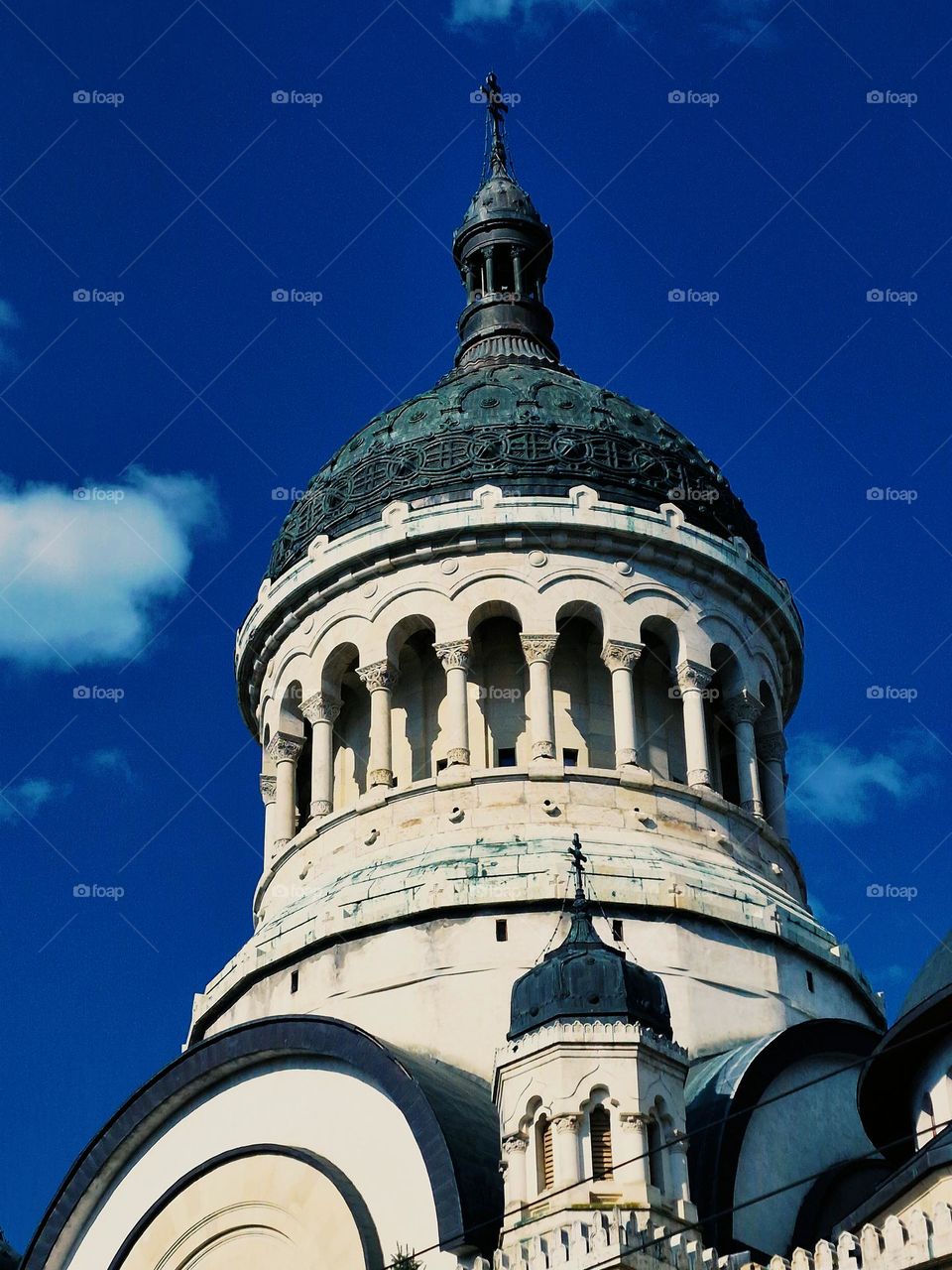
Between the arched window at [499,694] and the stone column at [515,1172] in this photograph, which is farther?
the arched window at [499,694]

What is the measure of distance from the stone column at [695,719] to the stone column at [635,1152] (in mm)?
9368

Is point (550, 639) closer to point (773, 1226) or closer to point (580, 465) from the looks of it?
point (580, 465)

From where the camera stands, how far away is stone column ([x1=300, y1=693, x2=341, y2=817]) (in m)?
34.9

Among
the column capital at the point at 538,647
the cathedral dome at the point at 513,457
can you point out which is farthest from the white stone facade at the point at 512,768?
the cathedral dome at the point at 513,457

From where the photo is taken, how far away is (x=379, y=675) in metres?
34.8

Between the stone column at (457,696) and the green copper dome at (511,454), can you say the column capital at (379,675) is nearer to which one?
the stone column at (457,696)

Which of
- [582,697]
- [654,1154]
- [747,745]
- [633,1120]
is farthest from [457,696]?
[654,1154]

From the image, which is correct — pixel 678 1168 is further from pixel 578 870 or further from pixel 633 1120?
pixel 578 870

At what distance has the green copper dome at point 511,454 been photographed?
36.3 metres

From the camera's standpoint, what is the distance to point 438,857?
32.1 meters

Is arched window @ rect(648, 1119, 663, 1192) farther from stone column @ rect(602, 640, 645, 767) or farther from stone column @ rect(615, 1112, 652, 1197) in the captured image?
stone column @ rect(602, 640, 645, 767)

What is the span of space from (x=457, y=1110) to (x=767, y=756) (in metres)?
11.0

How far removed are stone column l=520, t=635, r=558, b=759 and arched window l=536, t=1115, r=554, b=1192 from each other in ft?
28.6

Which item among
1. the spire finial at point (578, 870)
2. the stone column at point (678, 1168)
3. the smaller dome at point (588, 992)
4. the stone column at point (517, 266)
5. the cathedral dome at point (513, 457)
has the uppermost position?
the stone column at point (517, 266)
